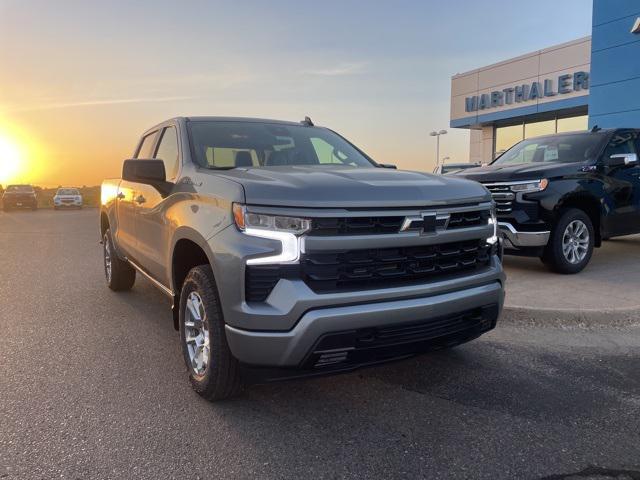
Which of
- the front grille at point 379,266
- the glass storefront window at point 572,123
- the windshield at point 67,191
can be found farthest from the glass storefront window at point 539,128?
the windshield at point 67,191

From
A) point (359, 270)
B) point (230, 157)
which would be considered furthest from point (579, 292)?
point (230, 157)

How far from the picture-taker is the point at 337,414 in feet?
10.5

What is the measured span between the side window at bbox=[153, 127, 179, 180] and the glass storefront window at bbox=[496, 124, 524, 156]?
84.1ft

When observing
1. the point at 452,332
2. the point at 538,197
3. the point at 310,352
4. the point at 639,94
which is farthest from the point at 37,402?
the point at 639,94

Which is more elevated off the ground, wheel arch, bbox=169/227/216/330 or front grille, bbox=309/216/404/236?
front grille, bbox=309/216/404/236

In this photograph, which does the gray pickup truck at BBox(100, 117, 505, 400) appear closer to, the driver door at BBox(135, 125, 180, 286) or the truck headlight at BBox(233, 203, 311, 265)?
the truck headlight at BBox(233, 203, 311, 265)

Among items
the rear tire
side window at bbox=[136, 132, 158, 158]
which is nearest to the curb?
side window at bbox=[136, 132, 158, 158]

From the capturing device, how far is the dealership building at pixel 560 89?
1644 centimetres

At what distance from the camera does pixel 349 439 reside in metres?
2.90

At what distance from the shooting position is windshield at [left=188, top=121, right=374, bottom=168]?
4082 millimetres

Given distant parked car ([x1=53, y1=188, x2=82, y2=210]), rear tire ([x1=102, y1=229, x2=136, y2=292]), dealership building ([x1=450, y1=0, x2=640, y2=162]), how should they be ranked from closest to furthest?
rear tire ([x1=102, y1=229, x2=136, y2=292]) → dealership building ([x1=450, y1=0, x2=640, y2=162]) → distant parked car ([x1=53, y1=188, x2=82, y2=210])

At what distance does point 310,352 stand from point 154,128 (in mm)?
3435

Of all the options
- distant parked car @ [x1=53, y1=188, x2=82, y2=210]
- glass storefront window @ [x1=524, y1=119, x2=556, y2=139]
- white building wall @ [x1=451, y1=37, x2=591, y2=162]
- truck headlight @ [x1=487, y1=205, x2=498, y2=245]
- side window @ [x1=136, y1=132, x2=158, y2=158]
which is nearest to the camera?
truck headlight @ [x1=487, y1=205, x2=498, y2=245]

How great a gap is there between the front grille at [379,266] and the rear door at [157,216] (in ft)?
4.83
